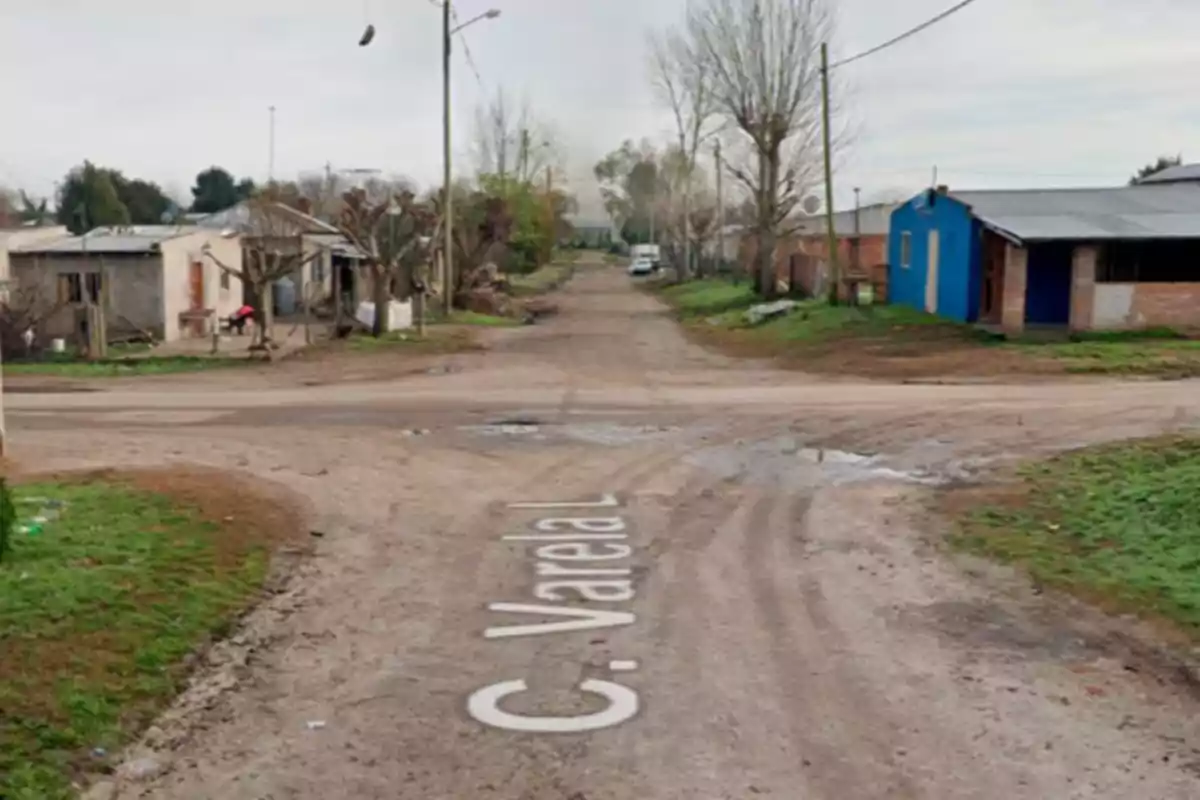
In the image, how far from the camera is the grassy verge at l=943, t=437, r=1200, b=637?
8188 mm

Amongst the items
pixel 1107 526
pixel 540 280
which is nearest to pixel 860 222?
pixel 540 280

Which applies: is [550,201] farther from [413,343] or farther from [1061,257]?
[1061,257]

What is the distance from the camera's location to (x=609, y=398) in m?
19.6

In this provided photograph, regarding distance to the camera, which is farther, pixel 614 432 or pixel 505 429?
pixel 505 429

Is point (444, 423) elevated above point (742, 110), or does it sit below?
below

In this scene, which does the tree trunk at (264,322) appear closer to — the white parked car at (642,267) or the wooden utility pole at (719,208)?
the wooden utility pole at (719,208)

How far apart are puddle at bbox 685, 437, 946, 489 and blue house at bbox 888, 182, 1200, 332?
13773mm

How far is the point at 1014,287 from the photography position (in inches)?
1041

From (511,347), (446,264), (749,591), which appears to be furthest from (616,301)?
(749,591)

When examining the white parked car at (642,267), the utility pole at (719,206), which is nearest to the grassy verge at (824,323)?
the utility pole at (719,206)

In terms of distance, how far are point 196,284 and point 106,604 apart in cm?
2647

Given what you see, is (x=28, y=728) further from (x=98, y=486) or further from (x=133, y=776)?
(x=98, y=486)

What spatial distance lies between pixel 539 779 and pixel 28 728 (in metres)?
2.31

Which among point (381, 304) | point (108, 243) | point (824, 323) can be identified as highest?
point (108, 243)
